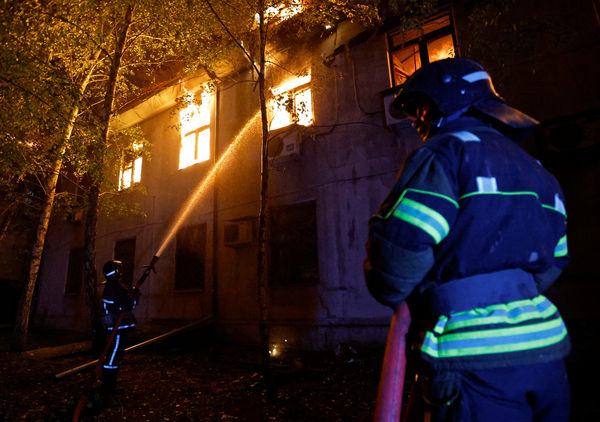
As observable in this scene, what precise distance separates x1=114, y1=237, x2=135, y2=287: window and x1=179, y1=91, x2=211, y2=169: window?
382 cm

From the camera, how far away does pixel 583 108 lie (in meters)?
5.81

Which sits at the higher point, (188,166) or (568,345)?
(188,166)

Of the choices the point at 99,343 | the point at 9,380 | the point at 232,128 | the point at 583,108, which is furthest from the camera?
the point at 232,128

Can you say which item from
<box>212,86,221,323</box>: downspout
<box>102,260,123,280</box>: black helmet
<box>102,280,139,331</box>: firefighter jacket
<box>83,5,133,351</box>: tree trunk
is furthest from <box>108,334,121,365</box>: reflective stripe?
<box>212,86,221,323</box>: downspout

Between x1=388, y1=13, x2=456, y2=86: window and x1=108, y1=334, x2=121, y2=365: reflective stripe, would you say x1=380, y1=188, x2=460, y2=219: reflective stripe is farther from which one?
x1=388, y1=13, x2=456, y2=86: window

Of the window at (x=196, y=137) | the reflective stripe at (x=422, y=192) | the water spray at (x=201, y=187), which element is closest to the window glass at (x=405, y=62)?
the water spray at (x=201, y=187)

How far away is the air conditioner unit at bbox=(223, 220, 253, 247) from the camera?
9.12 m

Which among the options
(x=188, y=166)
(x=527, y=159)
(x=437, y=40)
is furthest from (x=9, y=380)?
(x=437, y=40)

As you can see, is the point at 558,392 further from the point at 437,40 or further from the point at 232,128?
the point at 232,128

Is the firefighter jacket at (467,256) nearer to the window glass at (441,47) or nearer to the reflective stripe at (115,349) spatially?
the reflective stripe at (115,349)

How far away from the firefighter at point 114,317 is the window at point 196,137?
6.05m

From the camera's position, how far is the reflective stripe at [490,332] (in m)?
1.15

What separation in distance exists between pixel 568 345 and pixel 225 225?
346 inches

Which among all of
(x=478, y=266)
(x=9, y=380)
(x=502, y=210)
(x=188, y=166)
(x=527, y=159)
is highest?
(x=188, y=166)
